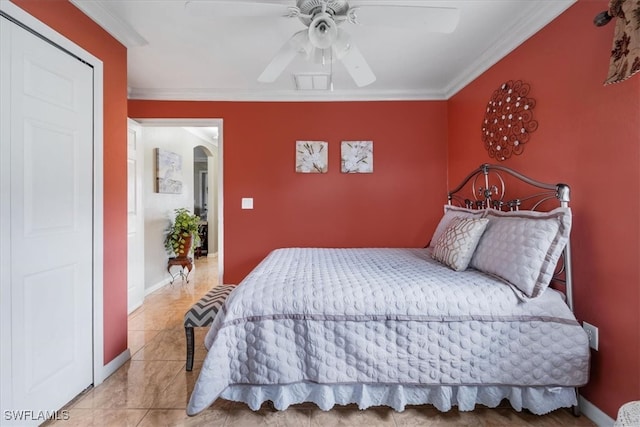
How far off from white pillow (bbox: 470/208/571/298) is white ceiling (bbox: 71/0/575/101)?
1246 millimetres

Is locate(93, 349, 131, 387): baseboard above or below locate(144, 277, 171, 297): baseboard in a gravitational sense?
below

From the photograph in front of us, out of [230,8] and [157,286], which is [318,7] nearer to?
[230,8]

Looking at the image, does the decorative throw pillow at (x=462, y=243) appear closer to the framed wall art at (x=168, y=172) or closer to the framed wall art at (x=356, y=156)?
the framed wall art at (x=356, y=156)

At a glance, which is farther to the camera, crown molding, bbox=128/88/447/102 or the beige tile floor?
crown molding, bbox=128/88/447/102

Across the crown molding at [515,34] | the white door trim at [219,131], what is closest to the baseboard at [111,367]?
the white door trim at [219,131]

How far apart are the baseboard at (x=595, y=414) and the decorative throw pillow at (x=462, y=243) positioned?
0.93 meters

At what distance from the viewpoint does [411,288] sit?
152 cm

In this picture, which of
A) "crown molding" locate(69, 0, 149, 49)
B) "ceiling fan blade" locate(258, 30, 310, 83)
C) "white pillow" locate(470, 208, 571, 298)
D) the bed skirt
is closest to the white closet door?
"crown molding" locate(69, 0, 149, 49)

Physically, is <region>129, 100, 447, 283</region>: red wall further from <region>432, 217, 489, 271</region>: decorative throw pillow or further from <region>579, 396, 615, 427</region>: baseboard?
<region>579, 396, 615, 427</region>: baseboard

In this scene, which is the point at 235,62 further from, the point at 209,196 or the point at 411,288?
the point at 209,196

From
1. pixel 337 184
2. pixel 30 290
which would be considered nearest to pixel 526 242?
pixel 337 184

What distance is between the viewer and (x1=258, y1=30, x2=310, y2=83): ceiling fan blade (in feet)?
5.47

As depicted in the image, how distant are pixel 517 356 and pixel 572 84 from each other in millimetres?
1607

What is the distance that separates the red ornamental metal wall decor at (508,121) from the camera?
2.05 meters
